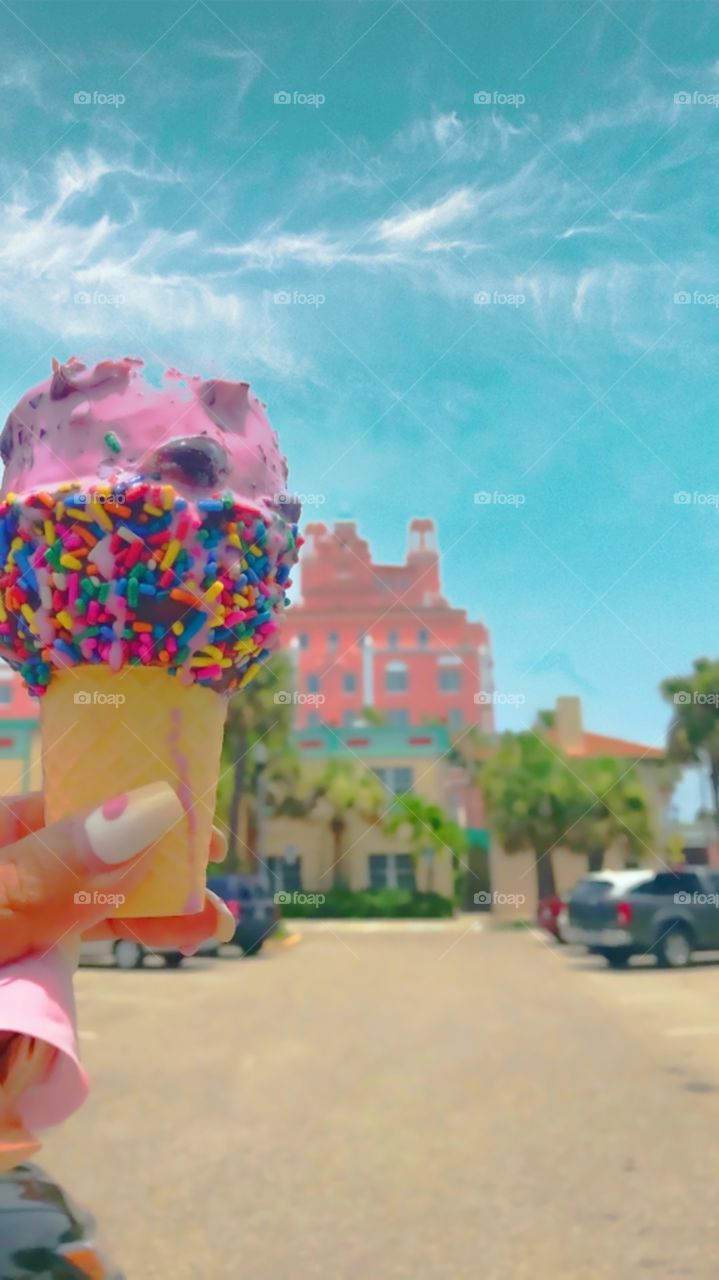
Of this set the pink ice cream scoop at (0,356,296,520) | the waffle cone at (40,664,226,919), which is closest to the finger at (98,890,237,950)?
the waffle cone at (40,664,226,919)

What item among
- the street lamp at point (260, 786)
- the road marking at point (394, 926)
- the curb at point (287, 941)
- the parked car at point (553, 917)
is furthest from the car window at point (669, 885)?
the road marking at point (394, 926)

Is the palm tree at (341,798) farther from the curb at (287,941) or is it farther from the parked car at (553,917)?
the parked car at (553,917)

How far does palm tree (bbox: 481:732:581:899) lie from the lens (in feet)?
116

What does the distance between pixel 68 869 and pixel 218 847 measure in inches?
16.9

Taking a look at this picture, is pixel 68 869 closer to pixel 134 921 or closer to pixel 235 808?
pixel 134 921

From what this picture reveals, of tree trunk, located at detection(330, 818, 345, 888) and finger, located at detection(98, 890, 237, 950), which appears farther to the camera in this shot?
tree trunk, located at detection(330, 818, 345, 888)

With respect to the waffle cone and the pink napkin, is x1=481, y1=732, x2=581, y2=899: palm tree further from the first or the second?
the pink napkin

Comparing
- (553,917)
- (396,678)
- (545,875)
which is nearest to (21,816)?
(553,917)

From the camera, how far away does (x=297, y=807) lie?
116 ft

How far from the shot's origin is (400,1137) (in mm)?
6648

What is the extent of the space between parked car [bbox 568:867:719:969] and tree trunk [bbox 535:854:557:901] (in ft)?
64.7

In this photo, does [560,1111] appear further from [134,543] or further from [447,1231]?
[134,543]

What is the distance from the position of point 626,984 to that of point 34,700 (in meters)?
13.4

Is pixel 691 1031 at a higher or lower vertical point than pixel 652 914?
lower
